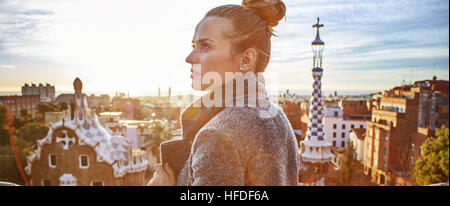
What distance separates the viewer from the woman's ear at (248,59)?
1162 millimetres

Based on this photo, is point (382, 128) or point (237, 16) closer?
point (237, 16)

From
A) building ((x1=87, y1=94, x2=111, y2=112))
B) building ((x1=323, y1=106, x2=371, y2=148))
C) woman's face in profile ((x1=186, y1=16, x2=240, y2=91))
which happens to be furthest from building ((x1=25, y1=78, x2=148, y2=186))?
building ((x1=323, y1=106, x2=371, y2=148))

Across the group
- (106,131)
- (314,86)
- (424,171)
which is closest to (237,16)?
(314,86)

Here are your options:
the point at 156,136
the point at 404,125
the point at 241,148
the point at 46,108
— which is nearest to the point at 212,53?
the point at 241,148

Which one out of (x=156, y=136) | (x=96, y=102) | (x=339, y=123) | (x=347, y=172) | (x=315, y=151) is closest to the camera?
(x=315, y=151)

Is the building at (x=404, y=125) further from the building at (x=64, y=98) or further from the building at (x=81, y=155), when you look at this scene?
the building at (x=64, y=98)

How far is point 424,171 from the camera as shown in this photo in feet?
31.7

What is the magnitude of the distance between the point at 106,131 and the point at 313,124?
17.8 feet

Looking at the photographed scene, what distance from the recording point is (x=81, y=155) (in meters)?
7.54

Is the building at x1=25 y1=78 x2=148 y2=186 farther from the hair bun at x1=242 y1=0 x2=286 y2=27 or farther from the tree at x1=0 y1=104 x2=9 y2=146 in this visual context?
the hair bun at x1=242 y1=0 x2=286 y2=27

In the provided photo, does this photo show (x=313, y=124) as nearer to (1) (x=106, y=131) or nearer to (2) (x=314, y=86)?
(2) (x=314, y=86)

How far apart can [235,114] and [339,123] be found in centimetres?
2558

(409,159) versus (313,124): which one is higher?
(313,124)

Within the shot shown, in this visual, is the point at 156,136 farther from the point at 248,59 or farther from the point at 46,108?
the point at 248,59
